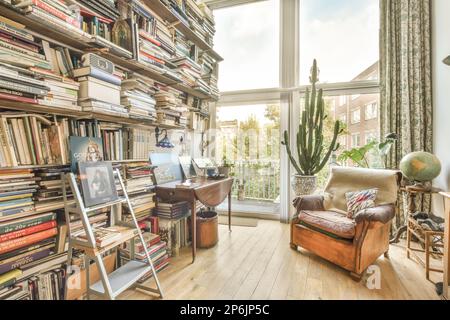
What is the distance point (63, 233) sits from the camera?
1.44 m

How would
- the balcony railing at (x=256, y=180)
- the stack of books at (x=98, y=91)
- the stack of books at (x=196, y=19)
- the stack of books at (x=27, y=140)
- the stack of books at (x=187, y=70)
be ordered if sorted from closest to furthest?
the stack of books at (x=27, y=140), the stack of books at (x=98, y=91), the stack of books at (x=187, y=70), the stack of books at (x=196, y=19), the balcony railing at (x=256, y=180)

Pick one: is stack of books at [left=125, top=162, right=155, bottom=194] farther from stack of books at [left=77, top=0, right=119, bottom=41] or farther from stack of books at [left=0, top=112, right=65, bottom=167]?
stack of books at [left=77, top=0, right=119, bottom=41]

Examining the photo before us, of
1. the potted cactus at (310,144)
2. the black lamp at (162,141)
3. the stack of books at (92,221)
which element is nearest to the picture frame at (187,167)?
the black lamp at (162,141)

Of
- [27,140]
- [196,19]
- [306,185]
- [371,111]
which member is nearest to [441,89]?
[371,111]

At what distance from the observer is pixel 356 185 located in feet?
7.63

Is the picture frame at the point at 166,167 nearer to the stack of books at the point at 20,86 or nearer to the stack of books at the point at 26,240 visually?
the stack of books at the point at 26,240

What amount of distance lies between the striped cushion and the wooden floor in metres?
0.55

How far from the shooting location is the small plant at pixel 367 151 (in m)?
2.50

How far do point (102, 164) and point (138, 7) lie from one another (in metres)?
1.38

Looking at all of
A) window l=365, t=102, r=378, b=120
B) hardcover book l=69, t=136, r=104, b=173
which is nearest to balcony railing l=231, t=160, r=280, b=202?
window l=365, t=102, r=378, b=120

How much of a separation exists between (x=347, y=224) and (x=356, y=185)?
635mm

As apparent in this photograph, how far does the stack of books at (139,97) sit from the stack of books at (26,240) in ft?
2.97
